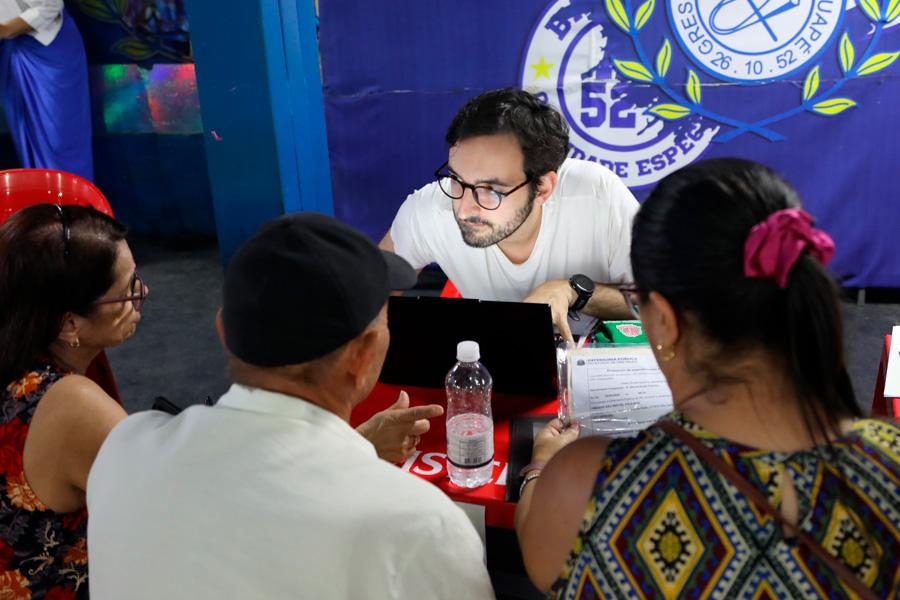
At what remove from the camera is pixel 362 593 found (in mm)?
850

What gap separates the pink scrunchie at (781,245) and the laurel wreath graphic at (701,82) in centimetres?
286

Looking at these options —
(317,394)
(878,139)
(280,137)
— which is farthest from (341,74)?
(317,394)

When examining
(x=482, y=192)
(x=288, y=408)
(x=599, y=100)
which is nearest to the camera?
(x=288, y=408)

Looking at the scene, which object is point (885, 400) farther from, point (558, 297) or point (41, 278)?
point (41, 278)

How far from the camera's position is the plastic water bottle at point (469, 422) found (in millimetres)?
1361

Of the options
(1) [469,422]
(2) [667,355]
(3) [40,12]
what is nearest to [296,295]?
(2) [667,355]

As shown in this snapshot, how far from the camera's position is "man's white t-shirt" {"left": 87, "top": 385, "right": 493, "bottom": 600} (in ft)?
2.76

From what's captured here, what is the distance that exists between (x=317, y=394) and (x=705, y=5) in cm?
306

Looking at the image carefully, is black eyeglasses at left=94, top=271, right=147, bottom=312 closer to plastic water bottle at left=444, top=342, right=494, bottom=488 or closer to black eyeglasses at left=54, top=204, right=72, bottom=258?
black eyeglasses at left=54, top=204, right=72, bottom=258

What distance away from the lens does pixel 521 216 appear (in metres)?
2.17

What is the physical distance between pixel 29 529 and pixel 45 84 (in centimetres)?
411

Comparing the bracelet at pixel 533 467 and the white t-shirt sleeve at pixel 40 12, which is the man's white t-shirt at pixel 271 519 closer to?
the bracelet at pixel 533 467

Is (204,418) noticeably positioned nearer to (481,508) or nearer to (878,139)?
(481,508)

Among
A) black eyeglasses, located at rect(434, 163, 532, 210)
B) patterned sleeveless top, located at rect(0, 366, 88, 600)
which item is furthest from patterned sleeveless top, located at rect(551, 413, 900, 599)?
black eyeglasses, located at rect(434, 163, 532, 210)
